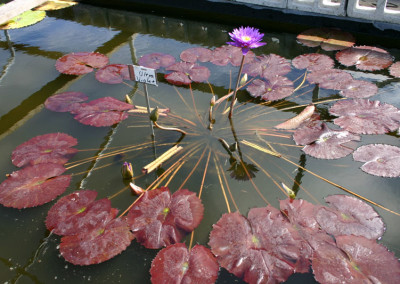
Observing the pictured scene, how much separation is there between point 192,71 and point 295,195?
2.02 m

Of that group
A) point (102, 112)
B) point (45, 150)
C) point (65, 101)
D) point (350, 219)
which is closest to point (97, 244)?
point (45, 150)

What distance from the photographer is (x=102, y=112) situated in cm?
311

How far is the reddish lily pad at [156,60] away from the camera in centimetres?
393

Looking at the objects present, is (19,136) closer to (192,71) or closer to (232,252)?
(192,71)

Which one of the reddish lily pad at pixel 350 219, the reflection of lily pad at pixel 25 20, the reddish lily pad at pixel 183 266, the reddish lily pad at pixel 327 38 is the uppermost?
the reflection of lily pad at pixel 25 20

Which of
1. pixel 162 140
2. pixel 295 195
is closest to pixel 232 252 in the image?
pixel 295 195

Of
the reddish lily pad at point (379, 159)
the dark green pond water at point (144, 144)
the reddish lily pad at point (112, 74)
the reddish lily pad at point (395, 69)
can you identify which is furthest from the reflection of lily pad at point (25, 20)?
the reddish lily pad at point (395, 69)

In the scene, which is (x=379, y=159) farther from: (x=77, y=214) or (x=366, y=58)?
(x=77, y=214)

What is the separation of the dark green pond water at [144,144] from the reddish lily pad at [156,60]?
0.82 feet

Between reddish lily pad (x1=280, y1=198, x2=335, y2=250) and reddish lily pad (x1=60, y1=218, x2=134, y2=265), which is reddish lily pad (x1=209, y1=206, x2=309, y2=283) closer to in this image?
reddish lily pad (x1=280, y1=198, x2=335, y2=250)

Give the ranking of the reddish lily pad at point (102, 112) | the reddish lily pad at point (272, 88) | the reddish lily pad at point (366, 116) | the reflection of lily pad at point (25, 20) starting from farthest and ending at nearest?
the reflection of lily pad at point (25, 20)
the reddish lily pad at point (272, 88)
the reddish lily pad at point (102, 112)
the reddish lily pad at point (366, 116)

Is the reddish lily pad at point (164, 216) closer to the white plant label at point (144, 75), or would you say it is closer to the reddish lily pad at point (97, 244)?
the reddish lily pad at point (97, 244)

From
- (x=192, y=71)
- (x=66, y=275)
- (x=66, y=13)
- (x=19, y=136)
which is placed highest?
(x=66, y=13)

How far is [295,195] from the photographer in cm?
244
